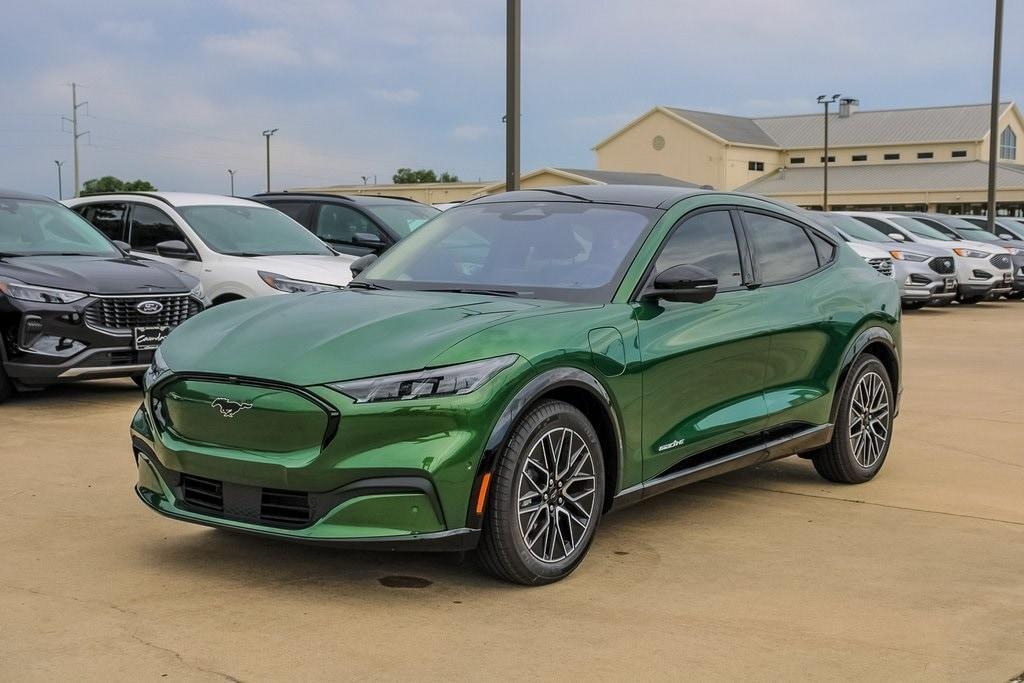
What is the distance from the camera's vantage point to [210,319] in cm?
548

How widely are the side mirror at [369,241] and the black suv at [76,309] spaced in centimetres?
268

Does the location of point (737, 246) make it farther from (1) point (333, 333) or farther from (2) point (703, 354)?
A: (1) point (333, 333)

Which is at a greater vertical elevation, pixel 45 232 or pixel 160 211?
pixel 160 211

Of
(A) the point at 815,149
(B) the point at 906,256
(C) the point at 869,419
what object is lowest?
(C) the point at 869,419

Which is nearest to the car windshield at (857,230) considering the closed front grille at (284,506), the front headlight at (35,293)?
the front headlight at (35,293)

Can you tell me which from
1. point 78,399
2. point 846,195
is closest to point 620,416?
point 78,399

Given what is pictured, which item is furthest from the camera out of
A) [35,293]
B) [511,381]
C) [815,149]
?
[815,149]

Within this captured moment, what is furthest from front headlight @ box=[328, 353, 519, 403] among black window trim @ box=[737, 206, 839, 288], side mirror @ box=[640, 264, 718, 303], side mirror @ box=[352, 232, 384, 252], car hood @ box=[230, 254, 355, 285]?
side mirror @ box=[352, 232, 384, 252]

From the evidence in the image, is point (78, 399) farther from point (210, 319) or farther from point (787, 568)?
point (787, 568)

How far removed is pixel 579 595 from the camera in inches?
194

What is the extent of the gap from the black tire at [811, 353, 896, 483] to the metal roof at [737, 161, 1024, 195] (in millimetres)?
59138

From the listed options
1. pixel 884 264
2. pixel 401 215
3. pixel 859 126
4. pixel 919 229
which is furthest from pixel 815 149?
pixel 401 215

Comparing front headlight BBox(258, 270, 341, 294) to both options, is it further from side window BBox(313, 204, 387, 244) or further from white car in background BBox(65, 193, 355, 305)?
side window BBox(313, 204, 387, 244)

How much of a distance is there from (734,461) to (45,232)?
701 cm
